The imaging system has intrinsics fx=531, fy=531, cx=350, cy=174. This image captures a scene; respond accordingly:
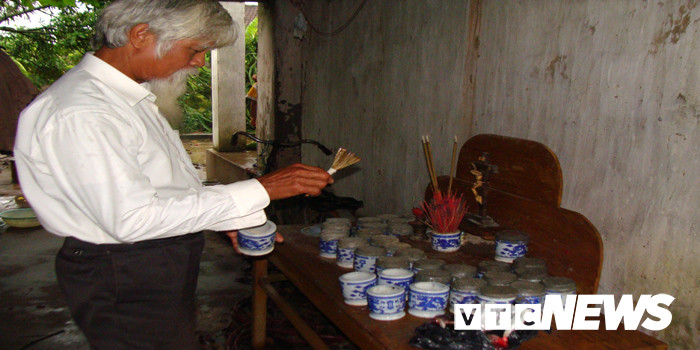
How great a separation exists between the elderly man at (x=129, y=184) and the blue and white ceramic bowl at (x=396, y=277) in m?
0.46

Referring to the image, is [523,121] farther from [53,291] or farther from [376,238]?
[53,291]

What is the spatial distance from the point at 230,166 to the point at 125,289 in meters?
6.94

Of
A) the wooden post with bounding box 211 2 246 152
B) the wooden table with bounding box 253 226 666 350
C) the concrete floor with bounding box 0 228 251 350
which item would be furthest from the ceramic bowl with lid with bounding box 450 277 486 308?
the wooden post with bounding box 211 2 246 152

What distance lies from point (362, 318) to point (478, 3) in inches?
85.9

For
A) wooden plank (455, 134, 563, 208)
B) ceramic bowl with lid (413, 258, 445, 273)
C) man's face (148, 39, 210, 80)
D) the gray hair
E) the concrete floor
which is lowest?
the concrete floor

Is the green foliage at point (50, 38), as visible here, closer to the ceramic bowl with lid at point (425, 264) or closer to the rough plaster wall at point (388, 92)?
the rough plaster wall at point (388, 92)

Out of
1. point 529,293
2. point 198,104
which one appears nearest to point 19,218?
point 529,293

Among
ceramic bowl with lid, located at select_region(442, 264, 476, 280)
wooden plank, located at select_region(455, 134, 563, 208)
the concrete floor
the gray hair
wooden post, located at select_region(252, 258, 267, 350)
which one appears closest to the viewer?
the gray hair

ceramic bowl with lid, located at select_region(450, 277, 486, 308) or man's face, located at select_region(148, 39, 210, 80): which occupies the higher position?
man's face, located at select_region(148, 39, 210, 80)

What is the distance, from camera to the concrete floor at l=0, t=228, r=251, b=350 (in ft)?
12.6

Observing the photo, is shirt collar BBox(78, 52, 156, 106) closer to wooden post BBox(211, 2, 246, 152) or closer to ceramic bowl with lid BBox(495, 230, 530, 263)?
ceramic bowl with lid BBox(495, 230, 530, 263)

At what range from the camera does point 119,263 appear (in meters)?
1.72

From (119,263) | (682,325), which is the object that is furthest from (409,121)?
(119,263)

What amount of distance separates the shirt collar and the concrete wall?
1.93 m
